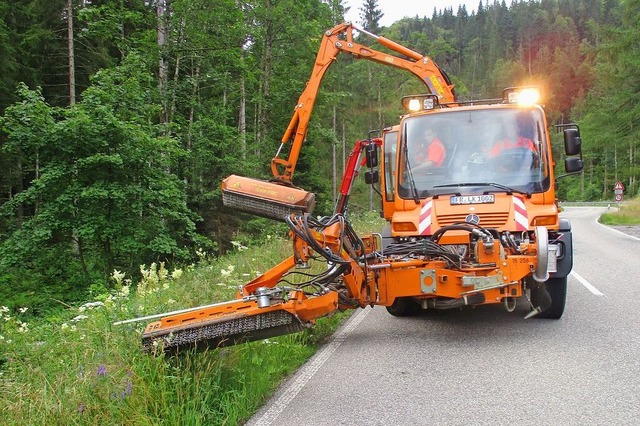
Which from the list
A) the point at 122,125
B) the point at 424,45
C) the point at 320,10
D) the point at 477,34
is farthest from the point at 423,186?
the point at 477,34

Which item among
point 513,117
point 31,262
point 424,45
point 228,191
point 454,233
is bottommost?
point 31,262

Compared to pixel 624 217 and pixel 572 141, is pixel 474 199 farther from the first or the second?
pixel 624 217

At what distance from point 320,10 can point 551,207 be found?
84.1ft

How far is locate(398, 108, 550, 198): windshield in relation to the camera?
21.8 feet

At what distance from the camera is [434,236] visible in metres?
6.18

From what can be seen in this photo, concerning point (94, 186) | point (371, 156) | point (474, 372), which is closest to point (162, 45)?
point (94, 186)

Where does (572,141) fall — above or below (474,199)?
above

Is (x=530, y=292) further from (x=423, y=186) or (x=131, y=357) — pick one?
(x=131, y=357)

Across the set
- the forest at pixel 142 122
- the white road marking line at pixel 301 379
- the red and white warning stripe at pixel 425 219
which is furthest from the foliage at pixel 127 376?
the forest at pixel 142 122

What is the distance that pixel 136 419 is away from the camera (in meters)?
3.48

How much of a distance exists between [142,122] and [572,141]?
10548 mm

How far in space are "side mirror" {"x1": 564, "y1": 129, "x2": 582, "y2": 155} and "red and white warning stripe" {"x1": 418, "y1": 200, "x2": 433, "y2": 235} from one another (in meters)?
2.05

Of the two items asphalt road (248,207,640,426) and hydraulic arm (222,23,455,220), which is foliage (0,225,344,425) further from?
hydraulic arm (222,23,455,220)

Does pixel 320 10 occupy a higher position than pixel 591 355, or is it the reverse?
pixel 320 10
